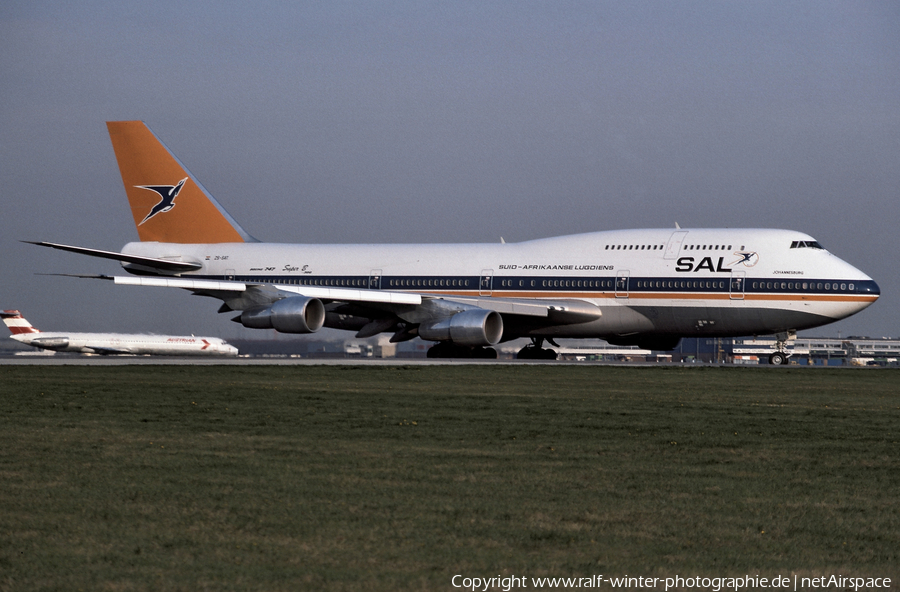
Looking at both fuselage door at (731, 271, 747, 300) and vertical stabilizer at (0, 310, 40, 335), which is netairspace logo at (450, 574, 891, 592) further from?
vertical stabilizer at (0, 310, 40, 335)

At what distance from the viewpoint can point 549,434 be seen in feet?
46.8

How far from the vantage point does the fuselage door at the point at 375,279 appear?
44.2m

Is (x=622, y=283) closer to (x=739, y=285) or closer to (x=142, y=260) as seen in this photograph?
(x=739, y=285)

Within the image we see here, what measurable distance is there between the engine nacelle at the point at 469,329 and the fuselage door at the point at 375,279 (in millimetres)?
5007

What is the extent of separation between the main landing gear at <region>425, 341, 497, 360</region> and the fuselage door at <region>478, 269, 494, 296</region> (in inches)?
93.8

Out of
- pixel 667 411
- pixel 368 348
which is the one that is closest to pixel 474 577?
pixel 667 411

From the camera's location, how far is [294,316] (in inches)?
1474

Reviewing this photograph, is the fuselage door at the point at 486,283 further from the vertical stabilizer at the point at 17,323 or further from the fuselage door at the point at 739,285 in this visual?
the vertical stabilizer at the point at 17,323

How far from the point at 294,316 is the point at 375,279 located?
7.48m

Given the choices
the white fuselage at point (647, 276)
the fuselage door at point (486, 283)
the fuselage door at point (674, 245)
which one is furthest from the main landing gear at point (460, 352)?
the fuselage door at point (674, 245)

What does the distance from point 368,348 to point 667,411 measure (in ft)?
178

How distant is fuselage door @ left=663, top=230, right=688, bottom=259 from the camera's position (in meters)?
39.2

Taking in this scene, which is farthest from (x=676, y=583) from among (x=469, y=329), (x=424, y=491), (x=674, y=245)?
(x=674, y=245)

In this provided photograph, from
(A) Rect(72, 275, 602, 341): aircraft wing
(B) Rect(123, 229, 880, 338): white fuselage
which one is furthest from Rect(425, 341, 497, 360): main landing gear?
(B) Rect(123, 229, 880, 338): white fuselage
